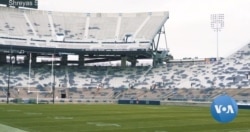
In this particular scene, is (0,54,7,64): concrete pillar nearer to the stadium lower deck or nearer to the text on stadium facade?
the stadium lower deck

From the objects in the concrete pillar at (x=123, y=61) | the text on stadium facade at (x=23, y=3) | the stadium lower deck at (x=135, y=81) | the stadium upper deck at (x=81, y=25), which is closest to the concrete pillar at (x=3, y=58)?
the stadium lower deck at (x=135, y=81)

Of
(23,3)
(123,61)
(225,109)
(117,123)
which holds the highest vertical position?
(23,3)

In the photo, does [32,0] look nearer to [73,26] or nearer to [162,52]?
[73,26]

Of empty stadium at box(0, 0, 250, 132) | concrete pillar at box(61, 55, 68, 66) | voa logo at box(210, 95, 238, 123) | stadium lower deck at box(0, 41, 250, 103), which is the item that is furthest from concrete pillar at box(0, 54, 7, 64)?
voa logo at box(210, 95, 238, 123)

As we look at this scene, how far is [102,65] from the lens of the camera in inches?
3231

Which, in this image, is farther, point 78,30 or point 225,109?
point 78,30

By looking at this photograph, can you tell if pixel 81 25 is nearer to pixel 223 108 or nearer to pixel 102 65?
pixel 102 65

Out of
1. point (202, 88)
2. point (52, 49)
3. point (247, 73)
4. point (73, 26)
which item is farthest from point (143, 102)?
point (73, 26)

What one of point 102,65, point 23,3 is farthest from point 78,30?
point 23,3

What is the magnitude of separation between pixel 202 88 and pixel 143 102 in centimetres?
1063

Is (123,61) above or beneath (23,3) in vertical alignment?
beneath

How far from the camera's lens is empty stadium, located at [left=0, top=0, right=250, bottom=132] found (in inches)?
2501

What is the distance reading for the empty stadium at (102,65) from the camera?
6353 cm

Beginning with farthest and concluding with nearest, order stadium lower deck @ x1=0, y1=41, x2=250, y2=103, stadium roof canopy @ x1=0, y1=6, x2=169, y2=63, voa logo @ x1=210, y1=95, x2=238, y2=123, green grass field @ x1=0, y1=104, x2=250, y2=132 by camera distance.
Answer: stadium roof canopy @ x1=0, y1=6, x2=169, y2=63 < stadium lower deck @ x1=0, y1=41, x2=250, y2=103 < green grass field @ x1=0, y1=104, x2=250, y2=132 < voa logo @ x1=210, y1=95, x2=238, y2=123
